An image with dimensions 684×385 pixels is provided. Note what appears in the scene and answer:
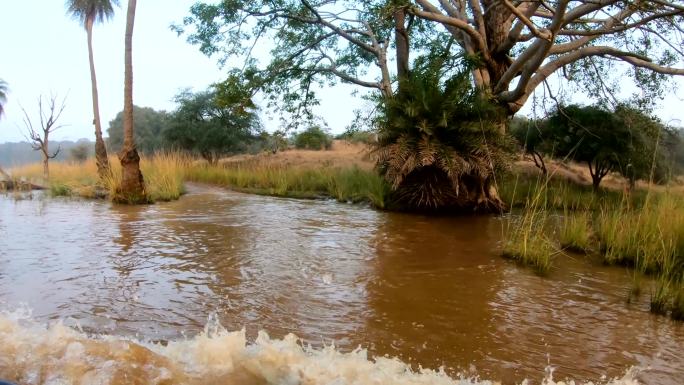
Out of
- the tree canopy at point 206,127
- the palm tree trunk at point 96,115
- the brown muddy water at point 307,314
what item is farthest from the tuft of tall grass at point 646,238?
the tree canopy at point 206,127

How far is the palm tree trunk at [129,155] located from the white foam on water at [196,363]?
26.9ft

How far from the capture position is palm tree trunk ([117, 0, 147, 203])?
36.5 ft

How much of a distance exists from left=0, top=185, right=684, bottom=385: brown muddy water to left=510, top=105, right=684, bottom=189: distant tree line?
7909 mm

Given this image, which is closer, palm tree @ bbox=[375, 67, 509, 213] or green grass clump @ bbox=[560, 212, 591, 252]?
green grass clump @ bbox=[560, 212, 591, 252]

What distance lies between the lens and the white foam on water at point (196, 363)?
113 inches

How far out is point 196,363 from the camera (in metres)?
3.04

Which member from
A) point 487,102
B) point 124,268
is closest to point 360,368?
point 124,268

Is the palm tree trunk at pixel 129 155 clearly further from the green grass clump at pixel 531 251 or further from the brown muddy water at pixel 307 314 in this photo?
the green grass clump at pixel 531 251

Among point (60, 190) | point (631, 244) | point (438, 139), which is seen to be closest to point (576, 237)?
point (631, 244)

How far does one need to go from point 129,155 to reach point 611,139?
40.3ft

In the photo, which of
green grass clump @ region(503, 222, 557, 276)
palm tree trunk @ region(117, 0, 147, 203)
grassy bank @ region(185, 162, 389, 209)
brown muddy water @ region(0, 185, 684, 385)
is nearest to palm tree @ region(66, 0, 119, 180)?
grassy bank @ region(185, 162, 389, 209)

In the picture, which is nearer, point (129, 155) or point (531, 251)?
point (531, 251)

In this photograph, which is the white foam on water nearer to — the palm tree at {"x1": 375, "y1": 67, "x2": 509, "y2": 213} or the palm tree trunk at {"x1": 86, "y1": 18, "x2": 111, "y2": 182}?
the palm tree at {"x1": 375, "y1": 67, "x2": 509, "y2": 213}

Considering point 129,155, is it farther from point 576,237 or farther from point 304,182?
point 576,237
